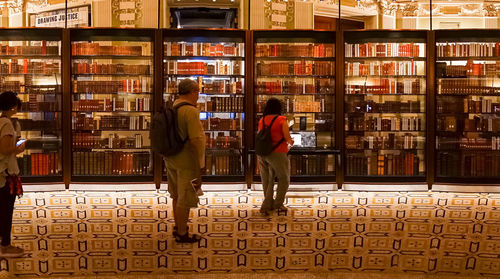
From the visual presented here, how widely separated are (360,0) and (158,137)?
5.97m

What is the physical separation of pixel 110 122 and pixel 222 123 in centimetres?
175

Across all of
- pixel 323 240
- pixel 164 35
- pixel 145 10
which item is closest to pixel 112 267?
pixel 323 240

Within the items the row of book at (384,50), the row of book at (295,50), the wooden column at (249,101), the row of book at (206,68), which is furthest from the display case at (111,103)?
the row of book at (384,50)

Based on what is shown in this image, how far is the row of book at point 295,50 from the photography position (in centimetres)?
884

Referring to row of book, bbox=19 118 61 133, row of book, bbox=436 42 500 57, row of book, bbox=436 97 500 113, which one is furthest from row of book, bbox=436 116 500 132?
row of book, bbox=19 118 61 133

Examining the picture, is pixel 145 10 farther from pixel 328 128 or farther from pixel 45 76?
pixel 328 128

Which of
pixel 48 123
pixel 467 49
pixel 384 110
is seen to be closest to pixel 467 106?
pixel 467 49

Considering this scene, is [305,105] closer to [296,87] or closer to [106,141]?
[296,87]

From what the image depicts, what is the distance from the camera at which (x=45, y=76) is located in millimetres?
8734

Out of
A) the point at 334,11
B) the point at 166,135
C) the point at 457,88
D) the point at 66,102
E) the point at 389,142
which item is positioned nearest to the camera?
the point at 166,135

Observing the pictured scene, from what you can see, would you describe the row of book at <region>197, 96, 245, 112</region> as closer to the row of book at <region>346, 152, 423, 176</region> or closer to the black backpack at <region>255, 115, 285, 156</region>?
the row of book at <region>346, 152, 423, 176</region>

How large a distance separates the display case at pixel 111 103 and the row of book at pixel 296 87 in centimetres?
179

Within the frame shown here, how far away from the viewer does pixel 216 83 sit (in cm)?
893

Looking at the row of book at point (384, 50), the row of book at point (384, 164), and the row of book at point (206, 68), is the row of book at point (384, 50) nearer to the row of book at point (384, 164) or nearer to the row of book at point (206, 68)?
the row of book at point (384, 164)
